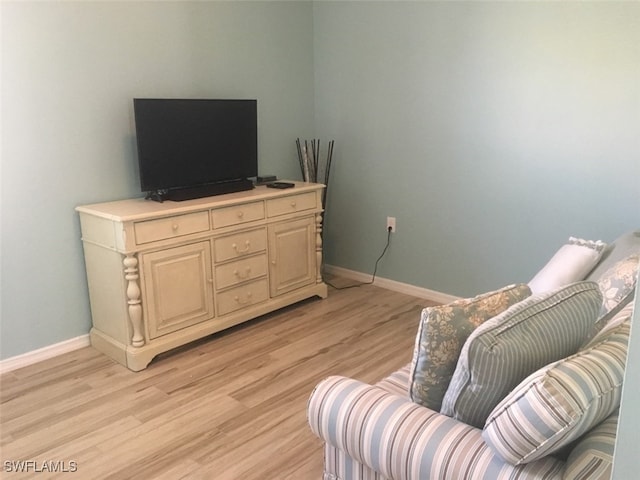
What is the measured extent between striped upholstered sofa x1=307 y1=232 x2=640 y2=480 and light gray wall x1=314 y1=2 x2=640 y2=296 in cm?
158

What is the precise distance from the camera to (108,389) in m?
2.64

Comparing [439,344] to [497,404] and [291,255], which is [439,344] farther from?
[291,255]

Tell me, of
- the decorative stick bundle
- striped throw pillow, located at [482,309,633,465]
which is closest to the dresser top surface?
the decorative stick bundle

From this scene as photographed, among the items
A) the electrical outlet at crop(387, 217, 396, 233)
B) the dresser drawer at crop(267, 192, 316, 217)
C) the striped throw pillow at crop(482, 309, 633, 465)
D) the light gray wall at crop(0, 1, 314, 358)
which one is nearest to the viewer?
the striped throw pillow at crop(482, 309, 633, 465)

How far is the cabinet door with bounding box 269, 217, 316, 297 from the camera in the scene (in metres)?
3.44

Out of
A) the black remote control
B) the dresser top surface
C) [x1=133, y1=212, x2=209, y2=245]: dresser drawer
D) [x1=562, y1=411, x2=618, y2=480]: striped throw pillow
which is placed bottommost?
[x1=562, y1=411, x2=618, y2=480]: striped throw pillow

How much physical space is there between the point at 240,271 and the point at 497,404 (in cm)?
214

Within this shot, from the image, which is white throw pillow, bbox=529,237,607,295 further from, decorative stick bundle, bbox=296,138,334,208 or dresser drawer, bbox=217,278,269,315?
decorative stick bundle, bbox=296,138,334,208

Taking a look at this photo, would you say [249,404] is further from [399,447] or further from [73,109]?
[73,109]

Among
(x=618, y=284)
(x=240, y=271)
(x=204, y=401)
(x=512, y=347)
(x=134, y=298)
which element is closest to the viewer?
(x=512, y=347)

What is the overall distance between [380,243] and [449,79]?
1.25 metres

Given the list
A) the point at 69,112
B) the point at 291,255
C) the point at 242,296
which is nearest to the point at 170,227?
the point at 242,296

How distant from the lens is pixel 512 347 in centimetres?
127

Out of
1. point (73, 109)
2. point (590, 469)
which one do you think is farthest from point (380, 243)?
point (590, 469)
